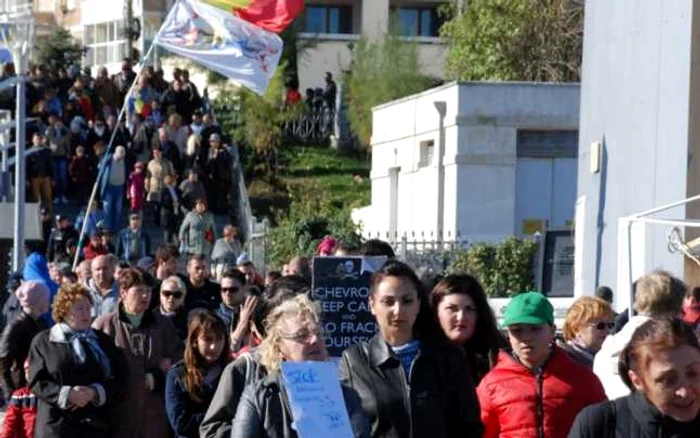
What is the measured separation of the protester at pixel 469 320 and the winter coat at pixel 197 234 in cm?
2094

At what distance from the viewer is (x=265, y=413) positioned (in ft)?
24.6

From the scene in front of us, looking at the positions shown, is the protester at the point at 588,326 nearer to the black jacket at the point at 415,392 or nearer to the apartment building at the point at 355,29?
the black jacket at the point at 415,392

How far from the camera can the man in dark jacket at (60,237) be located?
98.5 ft

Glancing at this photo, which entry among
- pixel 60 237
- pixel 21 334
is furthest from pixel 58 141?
pixel 21 334

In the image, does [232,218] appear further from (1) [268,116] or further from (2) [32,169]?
(1) [268,116]

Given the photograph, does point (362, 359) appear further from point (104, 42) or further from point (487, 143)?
point (104, 42)

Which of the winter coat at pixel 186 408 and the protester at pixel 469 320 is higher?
the protester at pixel 469 320

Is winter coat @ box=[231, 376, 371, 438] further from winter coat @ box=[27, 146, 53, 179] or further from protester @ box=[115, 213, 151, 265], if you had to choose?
winter coat @ box=[27, 146, 53, 179]

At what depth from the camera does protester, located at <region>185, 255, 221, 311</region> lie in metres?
16.6

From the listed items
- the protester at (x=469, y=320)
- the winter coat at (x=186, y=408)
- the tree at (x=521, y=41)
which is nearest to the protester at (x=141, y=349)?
the winter coat at (x=186, y=408)

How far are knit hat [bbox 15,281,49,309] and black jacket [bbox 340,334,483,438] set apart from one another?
5403mm

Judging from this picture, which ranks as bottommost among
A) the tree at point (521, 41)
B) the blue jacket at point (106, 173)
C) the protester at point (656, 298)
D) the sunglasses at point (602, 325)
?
the sunglasses at point (602, 325)

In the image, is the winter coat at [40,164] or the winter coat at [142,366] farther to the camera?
the winter coat at [40,164]

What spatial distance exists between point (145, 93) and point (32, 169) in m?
4.63
